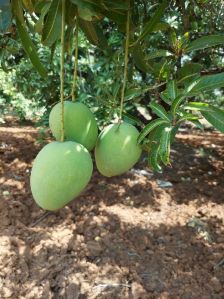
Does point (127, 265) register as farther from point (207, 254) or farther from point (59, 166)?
point (59, 166)

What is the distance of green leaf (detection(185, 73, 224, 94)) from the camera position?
83cm

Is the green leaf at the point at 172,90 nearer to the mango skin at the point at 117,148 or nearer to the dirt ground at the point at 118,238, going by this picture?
the mango skin at the point at 117,148

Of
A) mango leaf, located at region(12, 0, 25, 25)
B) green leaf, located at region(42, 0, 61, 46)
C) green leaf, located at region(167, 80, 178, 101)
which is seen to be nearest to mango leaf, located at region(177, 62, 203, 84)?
green leaf, located at region(167, 80, 178, 101)

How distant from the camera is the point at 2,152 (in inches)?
171

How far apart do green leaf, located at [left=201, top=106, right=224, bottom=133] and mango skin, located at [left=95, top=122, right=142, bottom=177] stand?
155mm

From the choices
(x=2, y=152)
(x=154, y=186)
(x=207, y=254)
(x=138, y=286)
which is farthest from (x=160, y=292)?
(x=2, y=152)

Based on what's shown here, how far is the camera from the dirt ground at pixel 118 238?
270 centimetres

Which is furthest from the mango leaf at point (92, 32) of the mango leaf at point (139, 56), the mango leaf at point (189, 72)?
the mango leaf at point (189, 72)

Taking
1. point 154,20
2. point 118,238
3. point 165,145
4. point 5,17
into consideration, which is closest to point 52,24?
point 5,17

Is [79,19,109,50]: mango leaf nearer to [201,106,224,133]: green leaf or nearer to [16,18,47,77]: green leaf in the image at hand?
[16,18,47,77]: green leaf

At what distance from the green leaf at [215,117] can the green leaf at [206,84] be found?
52 millimetres

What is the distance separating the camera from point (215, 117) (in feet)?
A: 2.64

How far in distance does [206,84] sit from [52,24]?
0.34m

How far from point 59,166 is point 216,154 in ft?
14.8
